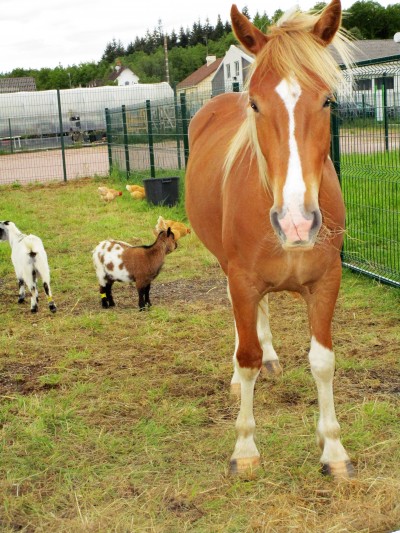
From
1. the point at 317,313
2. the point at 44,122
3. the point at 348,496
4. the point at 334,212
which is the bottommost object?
the point at 348,496

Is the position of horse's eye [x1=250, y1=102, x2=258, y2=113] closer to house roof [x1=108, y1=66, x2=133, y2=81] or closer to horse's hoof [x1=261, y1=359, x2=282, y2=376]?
horse's hoof [x1=261, y1=359, x2=282, y2=376]

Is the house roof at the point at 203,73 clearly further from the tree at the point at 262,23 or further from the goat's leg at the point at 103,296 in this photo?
the goat's leg at the point at 103,296

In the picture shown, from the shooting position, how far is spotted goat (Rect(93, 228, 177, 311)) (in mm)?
6086

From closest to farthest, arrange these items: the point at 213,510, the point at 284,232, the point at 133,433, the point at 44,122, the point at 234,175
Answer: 1. the point at 284,232
2. the point at 213,510
3. the point at 234,175
4. the point at 133,433
5. the point at 44,122

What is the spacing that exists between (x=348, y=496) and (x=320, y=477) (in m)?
0.20

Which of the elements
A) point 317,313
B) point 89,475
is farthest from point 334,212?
point 89,475

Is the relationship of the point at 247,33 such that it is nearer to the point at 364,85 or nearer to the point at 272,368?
the point at 272,368

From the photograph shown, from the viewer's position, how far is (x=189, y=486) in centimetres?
315

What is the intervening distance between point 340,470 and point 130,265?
3.36 meters

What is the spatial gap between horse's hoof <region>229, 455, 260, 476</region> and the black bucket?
8006 mm

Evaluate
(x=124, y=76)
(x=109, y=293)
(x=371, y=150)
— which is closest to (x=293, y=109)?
(x=371, y=150)

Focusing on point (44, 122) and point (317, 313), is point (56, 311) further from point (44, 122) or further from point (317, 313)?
point (44, 122)

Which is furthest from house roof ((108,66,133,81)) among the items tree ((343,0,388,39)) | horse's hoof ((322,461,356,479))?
horse's hoof ((322,461,356,479))

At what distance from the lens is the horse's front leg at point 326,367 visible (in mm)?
3188
